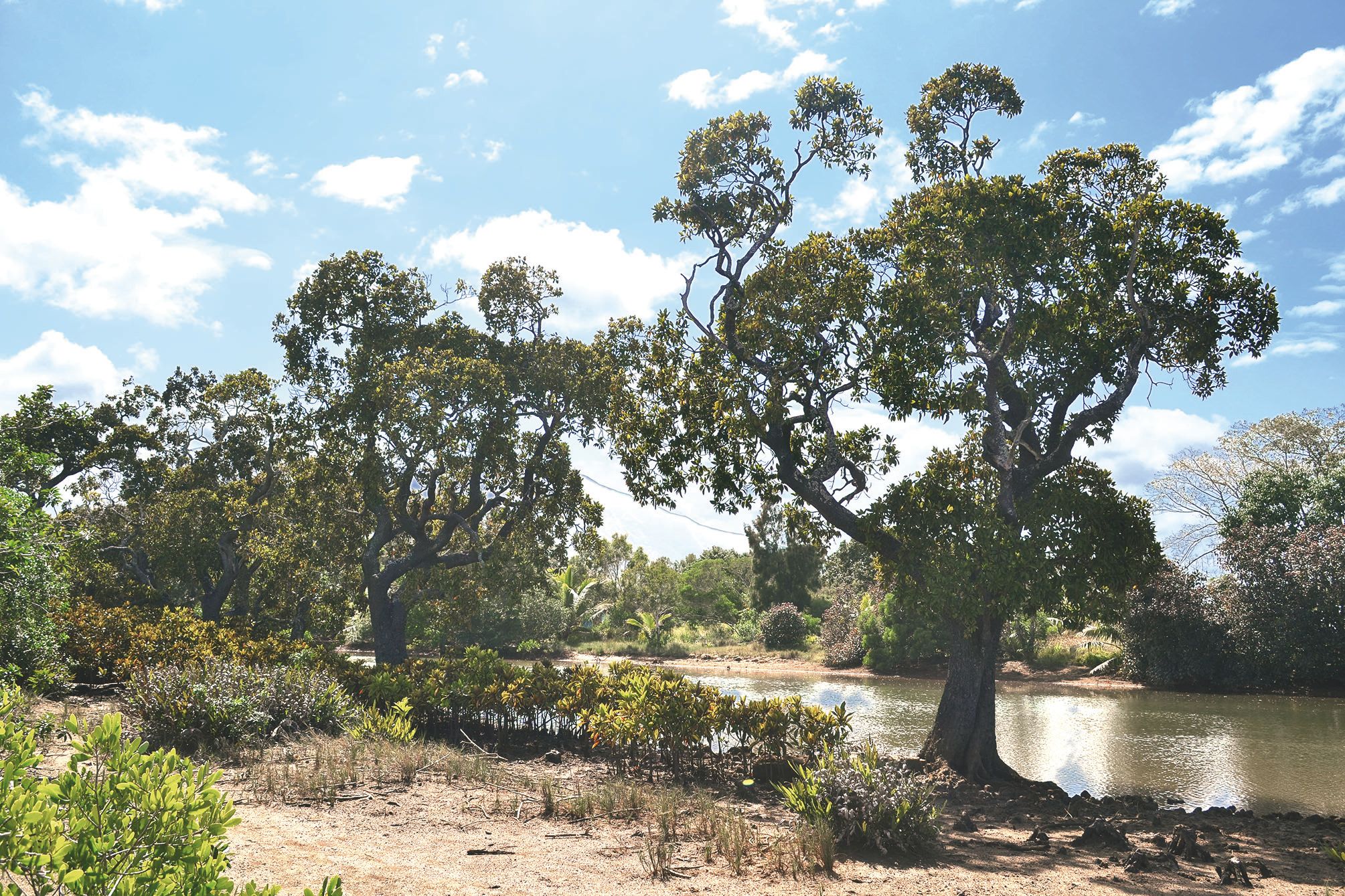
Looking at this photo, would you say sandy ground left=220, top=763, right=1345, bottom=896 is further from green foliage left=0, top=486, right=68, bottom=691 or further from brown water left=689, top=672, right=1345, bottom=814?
brown water left=689, top=672, right=1345, bottom=814

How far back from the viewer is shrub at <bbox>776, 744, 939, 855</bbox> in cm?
712

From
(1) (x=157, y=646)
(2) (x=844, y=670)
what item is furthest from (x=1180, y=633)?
(1) (x=157, y=646)

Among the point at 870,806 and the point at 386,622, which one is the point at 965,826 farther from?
the point at 386,622

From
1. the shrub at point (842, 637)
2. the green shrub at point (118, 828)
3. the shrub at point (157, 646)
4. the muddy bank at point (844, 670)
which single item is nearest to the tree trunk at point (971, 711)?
the shrub at point (157, 646)

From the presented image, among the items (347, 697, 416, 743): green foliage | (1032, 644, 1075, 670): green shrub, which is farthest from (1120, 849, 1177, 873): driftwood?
(1032, 644, 1075, 670): green shrub

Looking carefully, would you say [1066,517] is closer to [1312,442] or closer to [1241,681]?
[1241,681]

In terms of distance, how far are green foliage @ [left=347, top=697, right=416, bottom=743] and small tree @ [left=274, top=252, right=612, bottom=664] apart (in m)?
9.10

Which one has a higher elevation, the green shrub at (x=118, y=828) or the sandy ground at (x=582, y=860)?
the green shrub at (x=118, y=828)

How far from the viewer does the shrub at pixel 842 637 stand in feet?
113

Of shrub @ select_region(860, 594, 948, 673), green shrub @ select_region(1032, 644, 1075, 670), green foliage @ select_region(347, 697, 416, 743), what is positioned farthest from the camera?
green shrub @ select_region(1032, 644, 1075, 670)

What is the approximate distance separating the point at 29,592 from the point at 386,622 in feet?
39.0

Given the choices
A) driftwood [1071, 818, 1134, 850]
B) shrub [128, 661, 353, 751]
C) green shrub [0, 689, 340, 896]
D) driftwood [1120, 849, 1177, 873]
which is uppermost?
green shrub [0, 689, 340, 896]

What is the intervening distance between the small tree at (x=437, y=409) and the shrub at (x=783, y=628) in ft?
66.7

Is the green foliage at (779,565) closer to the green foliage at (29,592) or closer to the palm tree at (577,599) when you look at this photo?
the palm tree at (577,599)
